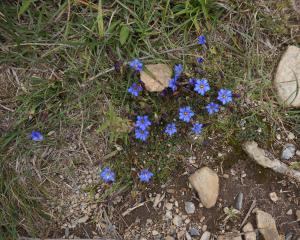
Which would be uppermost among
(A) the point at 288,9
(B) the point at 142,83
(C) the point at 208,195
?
(A) the point at 288,9

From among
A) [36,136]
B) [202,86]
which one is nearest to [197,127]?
[202,86]

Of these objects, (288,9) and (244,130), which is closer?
(244,130)

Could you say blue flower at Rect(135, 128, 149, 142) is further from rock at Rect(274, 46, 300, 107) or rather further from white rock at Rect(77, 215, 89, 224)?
rock at Rect(274, 46, 300, 107)

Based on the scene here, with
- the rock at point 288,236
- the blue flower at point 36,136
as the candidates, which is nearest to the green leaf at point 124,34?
the blue flower at point 36,136

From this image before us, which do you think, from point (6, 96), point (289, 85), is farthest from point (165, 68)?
point (6, 96)

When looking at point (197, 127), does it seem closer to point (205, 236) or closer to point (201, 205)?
point (201, 205)

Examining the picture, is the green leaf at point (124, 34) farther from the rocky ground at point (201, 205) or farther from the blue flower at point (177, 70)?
the rocky ground at point (201, 205)

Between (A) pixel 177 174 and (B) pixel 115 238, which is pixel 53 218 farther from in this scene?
(A) pixel 177 174
